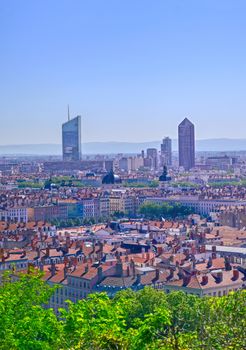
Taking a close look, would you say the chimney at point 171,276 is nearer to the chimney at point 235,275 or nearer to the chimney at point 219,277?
the chimney at point 219,277

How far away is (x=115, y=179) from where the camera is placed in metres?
143

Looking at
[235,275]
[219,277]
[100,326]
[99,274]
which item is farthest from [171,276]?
[100,326]

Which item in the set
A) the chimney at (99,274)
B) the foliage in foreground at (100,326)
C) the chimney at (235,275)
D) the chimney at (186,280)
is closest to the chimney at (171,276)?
the chimney at (186,280)

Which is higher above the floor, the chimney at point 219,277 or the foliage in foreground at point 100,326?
the foliage in foreground at point 100,326

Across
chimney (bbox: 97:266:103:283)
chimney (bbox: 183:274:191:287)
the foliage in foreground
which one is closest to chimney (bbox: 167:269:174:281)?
chimney (bbox: 183:274:191:287)

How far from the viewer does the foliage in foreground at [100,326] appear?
15.4 metres

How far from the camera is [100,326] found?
55.5 ft

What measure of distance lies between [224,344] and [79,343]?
312 centimetres

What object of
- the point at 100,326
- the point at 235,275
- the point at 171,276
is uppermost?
the point at 100,326

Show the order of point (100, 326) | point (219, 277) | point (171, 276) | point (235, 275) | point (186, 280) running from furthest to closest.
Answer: point (171, 276) → point (235, 275) → point (219, 277) → point (186, 280) → point (100, 326)

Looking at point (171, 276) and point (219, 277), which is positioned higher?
point (219, 277)

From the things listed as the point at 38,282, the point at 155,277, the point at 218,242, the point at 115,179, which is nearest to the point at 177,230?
the point at 218,242

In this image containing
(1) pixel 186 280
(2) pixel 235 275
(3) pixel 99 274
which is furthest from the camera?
(3) pixel 99 274

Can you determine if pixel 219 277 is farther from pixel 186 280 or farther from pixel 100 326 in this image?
pixel 100 326
